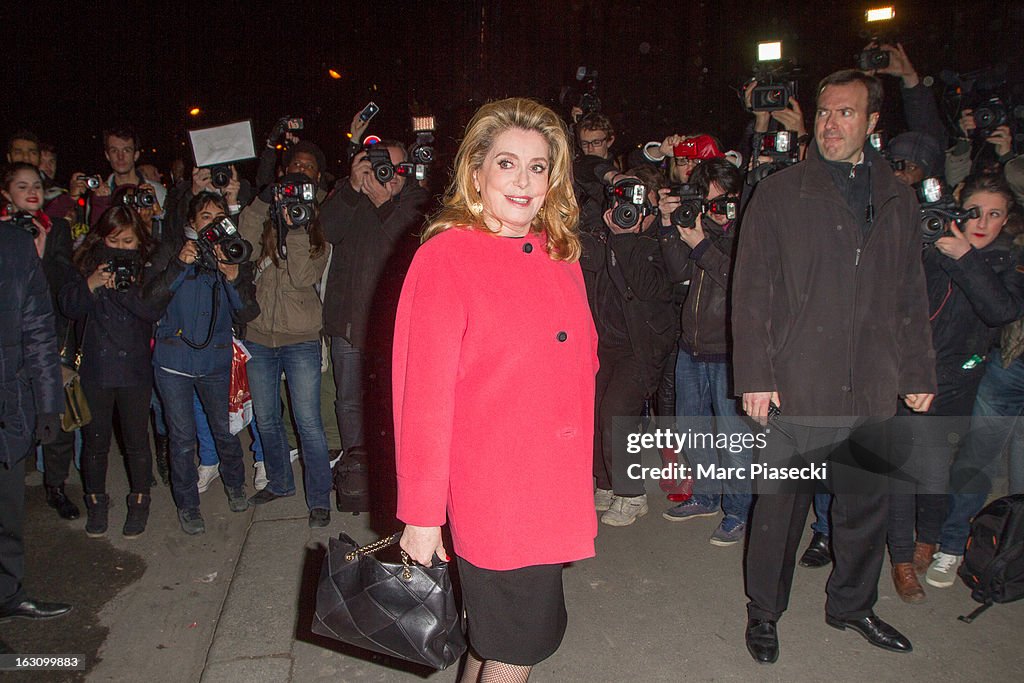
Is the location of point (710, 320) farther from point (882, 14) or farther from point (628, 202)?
point (882, 14)

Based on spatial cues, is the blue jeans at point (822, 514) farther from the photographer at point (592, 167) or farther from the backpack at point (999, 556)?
the photographer at point (592, 167)

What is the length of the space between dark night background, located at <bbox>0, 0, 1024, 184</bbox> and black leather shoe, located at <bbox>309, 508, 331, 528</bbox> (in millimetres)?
2428

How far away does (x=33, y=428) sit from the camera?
333cm

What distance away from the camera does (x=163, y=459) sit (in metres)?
5.16

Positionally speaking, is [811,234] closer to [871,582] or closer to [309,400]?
[871,582]

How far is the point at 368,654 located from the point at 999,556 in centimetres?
301

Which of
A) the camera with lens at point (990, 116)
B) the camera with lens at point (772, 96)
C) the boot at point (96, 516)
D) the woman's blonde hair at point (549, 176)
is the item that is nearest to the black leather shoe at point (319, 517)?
the boot at point (96, 516)

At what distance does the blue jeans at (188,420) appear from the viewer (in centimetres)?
433

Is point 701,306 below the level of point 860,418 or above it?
above

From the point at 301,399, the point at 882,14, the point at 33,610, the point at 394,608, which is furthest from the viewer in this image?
the point at 882,14

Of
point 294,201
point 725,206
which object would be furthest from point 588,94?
point 294,201

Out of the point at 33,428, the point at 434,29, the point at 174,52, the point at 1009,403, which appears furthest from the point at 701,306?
the point at 174,52

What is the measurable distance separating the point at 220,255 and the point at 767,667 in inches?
141

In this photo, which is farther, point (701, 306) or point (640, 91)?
point (640, 91)
